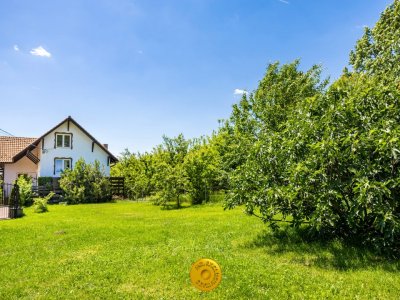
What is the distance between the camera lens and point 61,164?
3459cm

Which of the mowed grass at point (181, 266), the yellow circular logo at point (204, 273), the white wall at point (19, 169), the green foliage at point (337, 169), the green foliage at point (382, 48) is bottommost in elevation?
the mowed grass at point (181, 266)

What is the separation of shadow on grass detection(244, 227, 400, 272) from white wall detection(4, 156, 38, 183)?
30611 mm

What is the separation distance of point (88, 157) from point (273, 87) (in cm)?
2036

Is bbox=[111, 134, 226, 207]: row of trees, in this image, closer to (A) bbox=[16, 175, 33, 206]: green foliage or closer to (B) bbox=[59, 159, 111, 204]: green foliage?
(B) bbox=[59, 159, 111, 204]: green foliage

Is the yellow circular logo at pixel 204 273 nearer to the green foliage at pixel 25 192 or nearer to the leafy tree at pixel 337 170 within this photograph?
the leafy tree at pixel 337 170

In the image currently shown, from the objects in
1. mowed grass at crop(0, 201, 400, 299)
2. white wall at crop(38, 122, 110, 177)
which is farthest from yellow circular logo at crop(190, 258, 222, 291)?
white wall at crop(38, 122, 110, 177)

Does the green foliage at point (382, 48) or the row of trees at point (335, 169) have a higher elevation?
the green foliage at point (382, 48)

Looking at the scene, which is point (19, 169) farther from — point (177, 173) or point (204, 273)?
point (204, 273)

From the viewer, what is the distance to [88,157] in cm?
3597

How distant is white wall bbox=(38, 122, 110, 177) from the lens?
33.6m

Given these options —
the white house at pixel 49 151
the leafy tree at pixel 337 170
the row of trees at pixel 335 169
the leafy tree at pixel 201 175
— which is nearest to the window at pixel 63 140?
the white house at pixel 49 151

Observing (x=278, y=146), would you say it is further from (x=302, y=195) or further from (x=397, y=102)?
(x=397, y=102)

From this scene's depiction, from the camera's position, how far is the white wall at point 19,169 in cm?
3319

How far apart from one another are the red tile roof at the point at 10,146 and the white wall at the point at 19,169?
3.56ft
